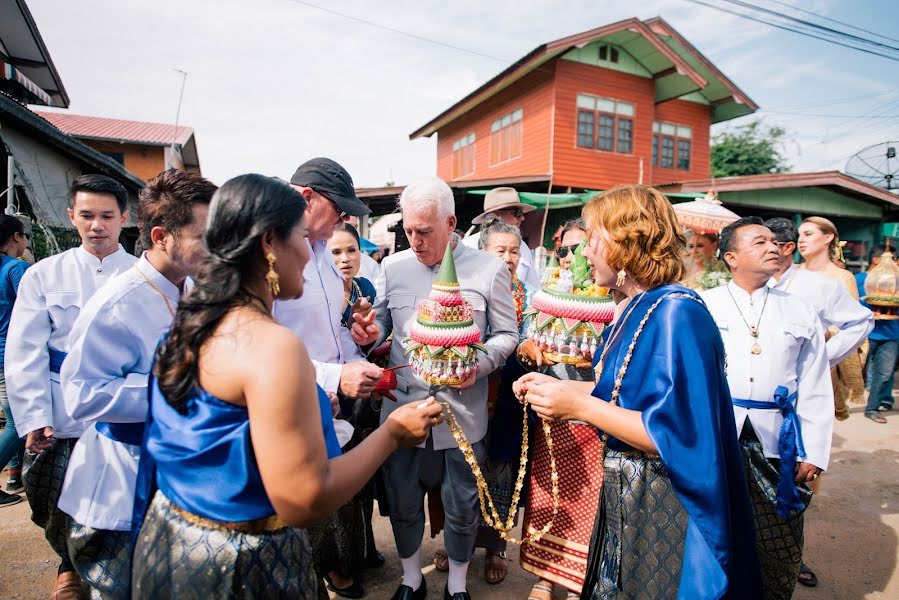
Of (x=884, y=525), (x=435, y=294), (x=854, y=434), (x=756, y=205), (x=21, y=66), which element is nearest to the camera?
(x=435, y=294)

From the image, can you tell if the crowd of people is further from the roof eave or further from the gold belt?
the roof eave

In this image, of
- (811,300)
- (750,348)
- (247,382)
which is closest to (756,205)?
(811,300)

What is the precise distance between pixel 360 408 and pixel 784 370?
2663mm

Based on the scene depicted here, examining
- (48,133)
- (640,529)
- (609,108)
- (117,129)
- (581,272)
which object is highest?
(117,129)

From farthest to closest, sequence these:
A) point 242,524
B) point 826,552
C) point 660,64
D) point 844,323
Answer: point 660,64 → point 844,323 → point 826,552 → point 242,524

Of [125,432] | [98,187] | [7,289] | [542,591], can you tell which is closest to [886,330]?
[542,591]

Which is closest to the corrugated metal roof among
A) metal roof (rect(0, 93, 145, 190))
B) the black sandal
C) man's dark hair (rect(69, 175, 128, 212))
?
metal roof (rect(0, 93, 145, 190))

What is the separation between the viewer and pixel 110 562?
2.05m

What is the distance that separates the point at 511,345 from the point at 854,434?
6262mm

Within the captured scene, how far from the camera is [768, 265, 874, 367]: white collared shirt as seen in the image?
14.0 ft

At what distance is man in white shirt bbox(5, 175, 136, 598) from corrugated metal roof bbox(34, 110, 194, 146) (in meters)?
22.3

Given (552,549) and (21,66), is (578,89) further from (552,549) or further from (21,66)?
(552,549)

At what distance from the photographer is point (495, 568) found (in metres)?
3.34

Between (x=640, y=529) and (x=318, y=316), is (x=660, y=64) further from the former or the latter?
(x=640, y=529)
